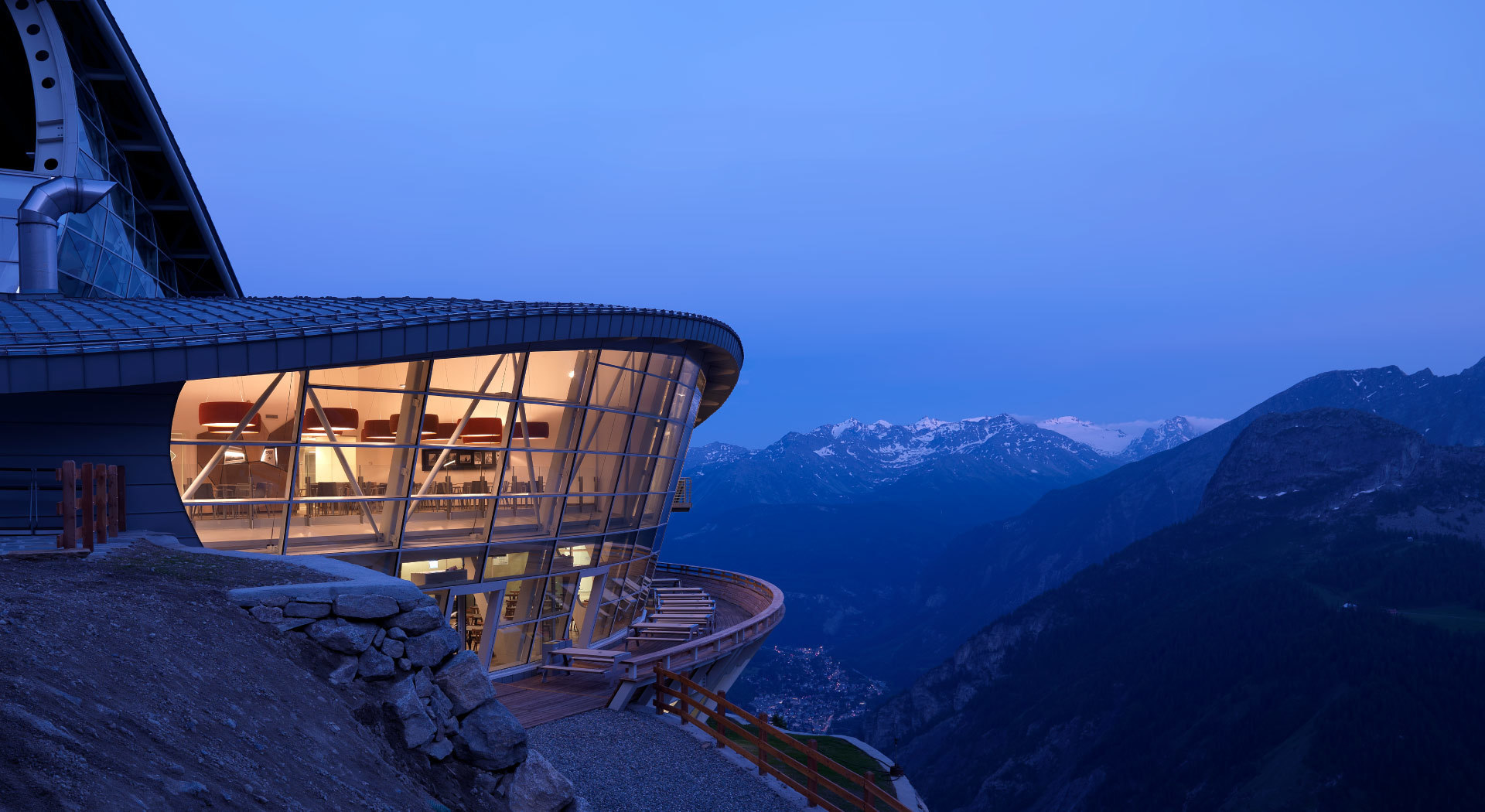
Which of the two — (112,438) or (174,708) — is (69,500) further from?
(174,708)

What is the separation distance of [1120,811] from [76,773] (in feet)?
492

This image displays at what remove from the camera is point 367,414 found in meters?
17.5

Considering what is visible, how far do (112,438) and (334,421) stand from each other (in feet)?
11.9

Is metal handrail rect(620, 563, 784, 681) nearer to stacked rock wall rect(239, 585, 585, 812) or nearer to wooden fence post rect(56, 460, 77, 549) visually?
stacked rock wall rect(239, 585, 585, 812)

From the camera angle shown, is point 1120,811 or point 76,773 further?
point 1120,811

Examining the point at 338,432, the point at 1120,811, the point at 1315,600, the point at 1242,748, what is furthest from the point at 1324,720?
the point at 338,432

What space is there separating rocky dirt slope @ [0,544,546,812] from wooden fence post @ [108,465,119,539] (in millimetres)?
2100

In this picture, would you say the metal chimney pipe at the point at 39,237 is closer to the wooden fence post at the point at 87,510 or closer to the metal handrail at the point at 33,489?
the metal handrail at the point at 33,489

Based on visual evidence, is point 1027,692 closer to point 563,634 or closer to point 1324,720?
point 1324,720

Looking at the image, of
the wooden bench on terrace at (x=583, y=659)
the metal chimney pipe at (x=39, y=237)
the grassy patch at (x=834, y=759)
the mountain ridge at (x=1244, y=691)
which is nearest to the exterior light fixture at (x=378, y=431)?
the wooden bench on terrace at (x=583, y=659)

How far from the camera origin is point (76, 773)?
5.43 meters

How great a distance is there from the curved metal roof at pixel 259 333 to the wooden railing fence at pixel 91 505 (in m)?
1.64

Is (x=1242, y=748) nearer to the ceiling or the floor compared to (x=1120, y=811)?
nearer to the ceiling

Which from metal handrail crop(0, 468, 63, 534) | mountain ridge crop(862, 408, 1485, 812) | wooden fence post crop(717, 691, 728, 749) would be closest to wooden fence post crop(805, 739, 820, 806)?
wooden fence post crop(717, 691, 728, 749)
